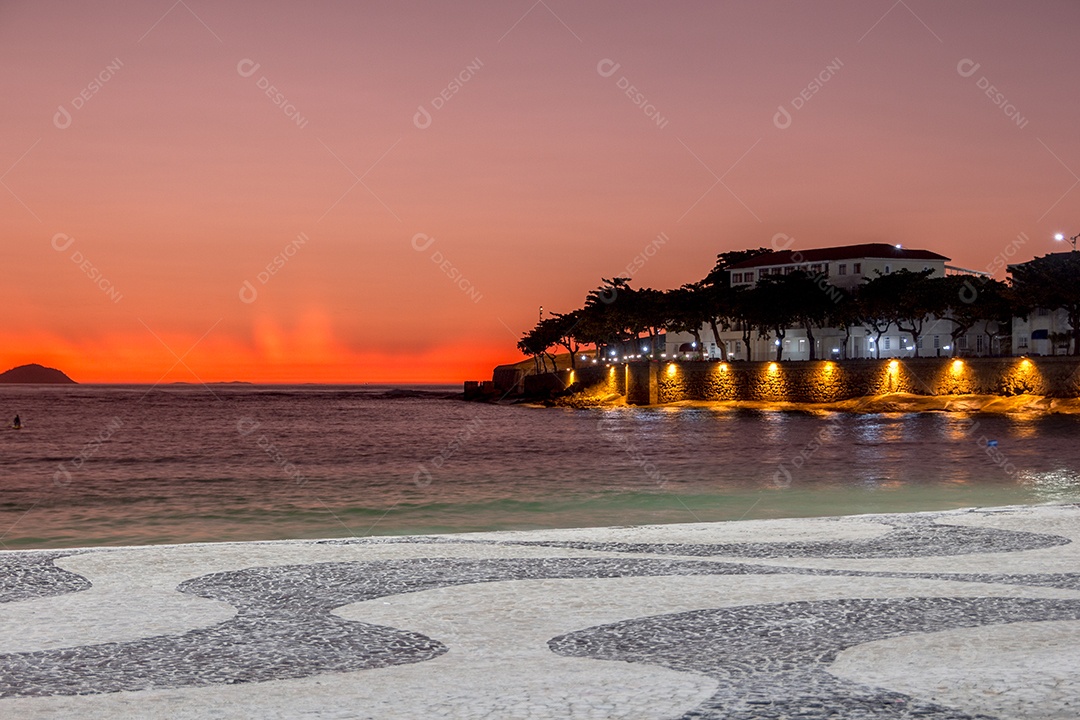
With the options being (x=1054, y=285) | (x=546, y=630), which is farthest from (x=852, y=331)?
(x=546, y=630)

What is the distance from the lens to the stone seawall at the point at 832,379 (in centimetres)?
7712

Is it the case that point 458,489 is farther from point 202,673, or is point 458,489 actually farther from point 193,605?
point 202,673

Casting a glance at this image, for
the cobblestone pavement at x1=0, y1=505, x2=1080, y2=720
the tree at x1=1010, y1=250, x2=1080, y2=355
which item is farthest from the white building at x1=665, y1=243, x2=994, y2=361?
the cobblestone pavement at x1=0, y1=505, x2=1080, y2=720

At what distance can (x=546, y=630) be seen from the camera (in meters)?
9.37

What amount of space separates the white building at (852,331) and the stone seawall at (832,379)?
6.20m

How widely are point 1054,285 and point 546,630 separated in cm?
7393

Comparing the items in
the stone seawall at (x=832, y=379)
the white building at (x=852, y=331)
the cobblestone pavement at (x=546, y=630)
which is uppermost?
the white building at (x=852, y=331)

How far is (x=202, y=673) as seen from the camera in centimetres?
800

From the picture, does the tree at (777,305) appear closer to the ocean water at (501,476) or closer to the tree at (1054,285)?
the ocean water at (501,476)

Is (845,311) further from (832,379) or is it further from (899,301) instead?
(832,379)

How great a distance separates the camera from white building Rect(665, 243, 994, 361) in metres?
101

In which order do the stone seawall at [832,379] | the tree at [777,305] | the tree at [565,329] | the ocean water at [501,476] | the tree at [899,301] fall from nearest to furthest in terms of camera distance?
the ocean water at [501,476] < the stone seawall at [832,379] < the tree at [899,301] < the tree at [777,305] < the tree at [565,329]

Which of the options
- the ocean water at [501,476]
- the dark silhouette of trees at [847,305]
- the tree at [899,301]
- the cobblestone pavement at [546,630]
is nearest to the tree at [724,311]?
the dark silhouette of trees at [847,305]

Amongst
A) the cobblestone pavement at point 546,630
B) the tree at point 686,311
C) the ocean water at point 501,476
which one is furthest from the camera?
the tree at point 686,311
